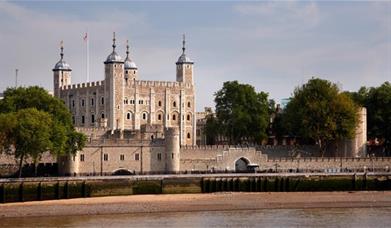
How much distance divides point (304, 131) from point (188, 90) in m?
20.6

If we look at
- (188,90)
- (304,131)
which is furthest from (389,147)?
(188,90)

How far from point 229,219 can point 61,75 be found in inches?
2176

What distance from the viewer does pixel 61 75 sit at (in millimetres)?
113688

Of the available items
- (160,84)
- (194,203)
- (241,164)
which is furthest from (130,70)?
(194,203)

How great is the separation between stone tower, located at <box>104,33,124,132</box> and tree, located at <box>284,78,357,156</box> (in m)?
19.5

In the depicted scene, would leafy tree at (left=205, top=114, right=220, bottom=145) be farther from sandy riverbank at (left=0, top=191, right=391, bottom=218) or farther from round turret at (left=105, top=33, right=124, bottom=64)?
sandy riverbank at (left=0, top=191, right=391, bottom=218)

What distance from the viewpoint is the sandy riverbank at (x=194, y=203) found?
2598 inches

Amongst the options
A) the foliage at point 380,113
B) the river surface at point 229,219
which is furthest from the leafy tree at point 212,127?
the river surface at point 229,219

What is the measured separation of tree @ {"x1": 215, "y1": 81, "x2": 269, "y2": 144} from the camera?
102875 millimetres

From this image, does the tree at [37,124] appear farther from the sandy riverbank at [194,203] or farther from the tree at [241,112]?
the tree at [241,112]

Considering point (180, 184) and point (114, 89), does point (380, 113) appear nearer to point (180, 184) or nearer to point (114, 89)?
point (114, 89)

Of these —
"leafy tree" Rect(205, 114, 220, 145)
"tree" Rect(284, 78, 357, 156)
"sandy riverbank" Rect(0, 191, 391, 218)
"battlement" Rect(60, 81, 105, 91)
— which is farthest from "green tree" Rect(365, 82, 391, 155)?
"battlement" Rect(60, 81, 105, 91)

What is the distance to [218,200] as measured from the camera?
72.6 metres

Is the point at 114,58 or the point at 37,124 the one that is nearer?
the point at 37,124
